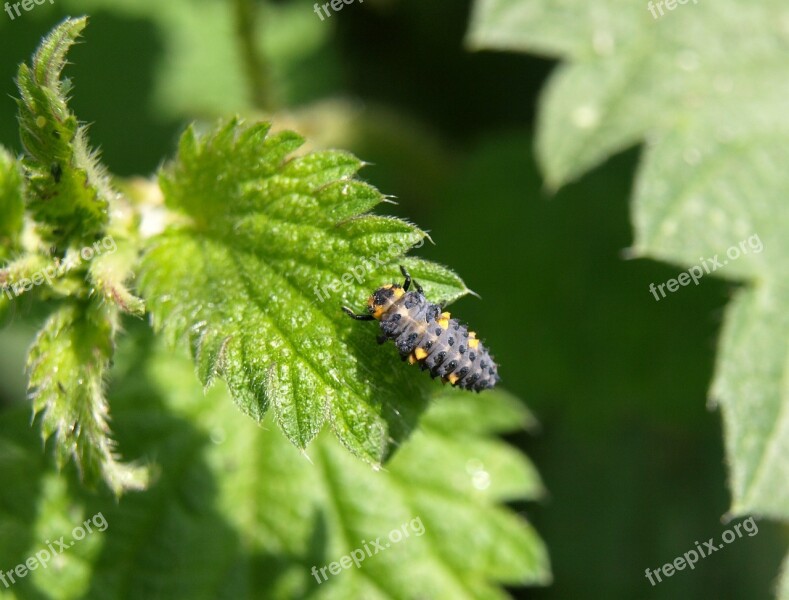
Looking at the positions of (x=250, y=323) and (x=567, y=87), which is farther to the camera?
(x=567, y=87)

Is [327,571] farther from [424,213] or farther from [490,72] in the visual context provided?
[490,72]

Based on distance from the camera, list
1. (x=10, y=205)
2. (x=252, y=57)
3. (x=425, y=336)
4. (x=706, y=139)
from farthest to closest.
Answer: (x=252, y=57) → (x=706, y=139) → (x=10, y=205) → (x=425, y=336)

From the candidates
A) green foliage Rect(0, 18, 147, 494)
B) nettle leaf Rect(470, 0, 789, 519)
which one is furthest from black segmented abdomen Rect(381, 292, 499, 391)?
nettle leaf Rect(470, 0, 789, 519)

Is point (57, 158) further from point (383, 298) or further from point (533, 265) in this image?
point (533, 265)

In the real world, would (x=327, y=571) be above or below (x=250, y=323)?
below

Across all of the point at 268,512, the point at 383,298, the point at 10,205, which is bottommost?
the point at 268,512

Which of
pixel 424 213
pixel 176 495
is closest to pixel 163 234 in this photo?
pixel 176 495

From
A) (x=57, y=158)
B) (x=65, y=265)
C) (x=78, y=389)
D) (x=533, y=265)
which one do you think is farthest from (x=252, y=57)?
(x=78, y=389)

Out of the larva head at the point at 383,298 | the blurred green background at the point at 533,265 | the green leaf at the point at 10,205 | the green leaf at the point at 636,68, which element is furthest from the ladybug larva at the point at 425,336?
the blurred green background at the point at 533,265
